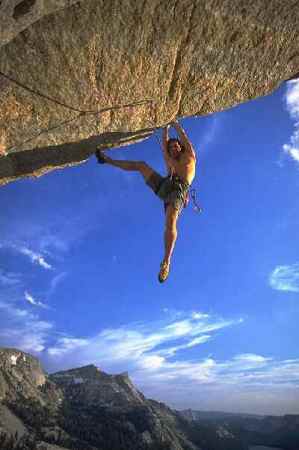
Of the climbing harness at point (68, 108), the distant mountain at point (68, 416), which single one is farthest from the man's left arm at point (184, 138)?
the distant mountain at point (68, 416)

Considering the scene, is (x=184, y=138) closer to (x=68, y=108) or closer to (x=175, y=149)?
(x=175, y=149)

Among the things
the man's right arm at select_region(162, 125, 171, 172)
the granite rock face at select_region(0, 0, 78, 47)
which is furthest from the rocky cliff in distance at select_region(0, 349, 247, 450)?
the granite rock face at select_region(0, 0, 78, 47)

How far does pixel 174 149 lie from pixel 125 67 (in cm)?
229

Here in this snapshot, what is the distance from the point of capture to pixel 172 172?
8875 millimetres

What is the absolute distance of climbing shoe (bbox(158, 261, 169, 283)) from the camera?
313 inches

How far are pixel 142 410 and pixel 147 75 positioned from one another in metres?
148

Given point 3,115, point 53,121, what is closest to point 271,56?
point 53,121

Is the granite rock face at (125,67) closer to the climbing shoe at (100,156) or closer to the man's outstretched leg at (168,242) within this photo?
the climbing shoe at (100,156)

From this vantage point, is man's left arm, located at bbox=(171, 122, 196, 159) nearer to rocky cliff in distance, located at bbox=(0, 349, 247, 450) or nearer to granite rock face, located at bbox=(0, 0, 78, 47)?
granite rock face, located at bbox=(0, 0, 78, 47)

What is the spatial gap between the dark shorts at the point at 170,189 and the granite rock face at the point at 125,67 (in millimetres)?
1273

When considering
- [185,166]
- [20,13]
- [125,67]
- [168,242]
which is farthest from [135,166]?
[20,13]

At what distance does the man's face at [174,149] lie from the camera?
899cm

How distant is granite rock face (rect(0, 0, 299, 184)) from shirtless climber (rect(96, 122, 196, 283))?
52 centimetres

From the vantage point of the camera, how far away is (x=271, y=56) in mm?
8242
